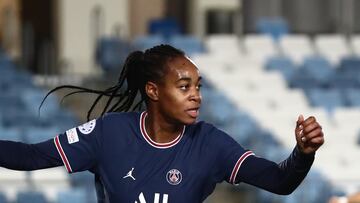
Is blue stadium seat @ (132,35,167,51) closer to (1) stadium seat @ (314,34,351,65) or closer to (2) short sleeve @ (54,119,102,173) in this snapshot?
(1) stadium seat @ (314,34,351,65)

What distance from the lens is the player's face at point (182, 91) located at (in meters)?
4.40

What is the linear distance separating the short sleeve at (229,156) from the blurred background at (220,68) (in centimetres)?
539

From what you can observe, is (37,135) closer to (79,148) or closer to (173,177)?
(79,148)

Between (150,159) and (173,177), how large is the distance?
4.5 inches

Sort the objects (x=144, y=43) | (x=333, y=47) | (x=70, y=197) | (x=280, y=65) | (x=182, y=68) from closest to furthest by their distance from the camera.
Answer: (x=182, y=68), (x=70, y=197), (x=144, y=43), (x=280, y=65), (x=333, y=47)

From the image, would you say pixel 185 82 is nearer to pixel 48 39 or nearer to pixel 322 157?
pixel 322 157

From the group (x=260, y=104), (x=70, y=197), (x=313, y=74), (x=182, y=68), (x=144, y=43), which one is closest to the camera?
(x=182, y=68)

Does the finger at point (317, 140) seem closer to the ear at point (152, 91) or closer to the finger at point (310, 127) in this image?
the finger at point (310, 127)

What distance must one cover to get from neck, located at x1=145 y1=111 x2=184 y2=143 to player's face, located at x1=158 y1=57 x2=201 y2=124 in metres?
0.08

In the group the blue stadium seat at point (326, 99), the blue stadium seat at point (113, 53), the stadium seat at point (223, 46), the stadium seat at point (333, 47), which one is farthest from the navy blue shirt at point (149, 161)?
the stadium seat at point (333, 47)

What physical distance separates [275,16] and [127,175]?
41.6 feet

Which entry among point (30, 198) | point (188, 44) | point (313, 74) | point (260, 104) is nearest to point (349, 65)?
point (313, 74)

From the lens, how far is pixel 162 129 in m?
4.54

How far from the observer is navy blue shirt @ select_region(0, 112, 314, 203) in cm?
441
